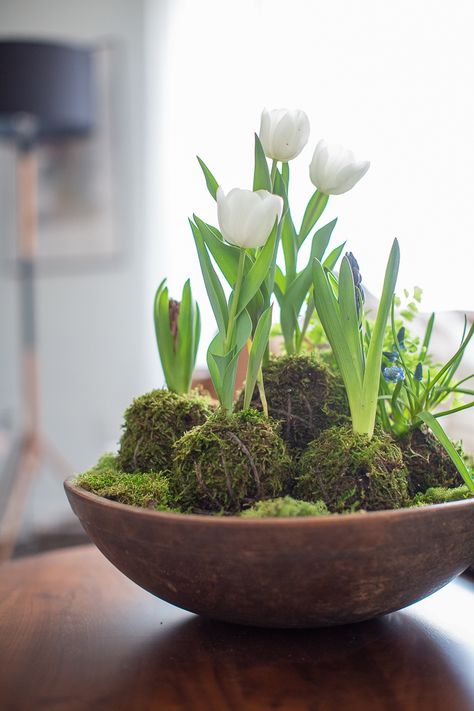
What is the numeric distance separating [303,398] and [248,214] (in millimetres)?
187

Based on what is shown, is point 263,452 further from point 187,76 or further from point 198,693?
point 187,76

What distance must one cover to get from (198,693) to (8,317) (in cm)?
286

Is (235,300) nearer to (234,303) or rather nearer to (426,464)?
(234,303)

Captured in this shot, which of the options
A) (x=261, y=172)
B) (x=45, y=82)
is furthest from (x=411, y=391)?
(x=45, y=82)

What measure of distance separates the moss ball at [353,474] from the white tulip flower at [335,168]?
0.77 ft

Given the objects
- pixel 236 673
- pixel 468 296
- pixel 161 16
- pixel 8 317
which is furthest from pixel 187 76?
pixel 236 673

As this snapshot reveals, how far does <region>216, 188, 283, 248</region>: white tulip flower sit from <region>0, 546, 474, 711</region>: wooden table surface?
33cm

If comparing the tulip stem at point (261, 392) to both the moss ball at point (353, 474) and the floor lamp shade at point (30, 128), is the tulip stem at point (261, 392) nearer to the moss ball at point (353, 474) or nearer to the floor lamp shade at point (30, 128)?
the moss ball at point (353, 474)

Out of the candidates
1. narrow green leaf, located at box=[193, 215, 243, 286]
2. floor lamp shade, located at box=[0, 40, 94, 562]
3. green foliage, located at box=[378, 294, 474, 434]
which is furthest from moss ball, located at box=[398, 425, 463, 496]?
floor lamp shade, located at box=[0, 40, 94, 562]

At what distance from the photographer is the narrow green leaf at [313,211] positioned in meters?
0.75

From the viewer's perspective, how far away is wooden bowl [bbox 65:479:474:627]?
1.68 feet

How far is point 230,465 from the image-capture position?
0.61 m

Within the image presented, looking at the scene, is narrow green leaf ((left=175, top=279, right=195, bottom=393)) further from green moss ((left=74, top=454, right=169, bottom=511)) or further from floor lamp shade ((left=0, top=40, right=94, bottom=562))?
floor lamp shade ((left=0, top=40, right=94, bottom=562))

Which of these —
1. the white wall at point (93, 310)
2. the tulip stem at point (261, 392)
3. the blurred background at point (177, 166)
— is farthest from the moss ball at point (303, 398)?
the white wall at point (93, 310)
